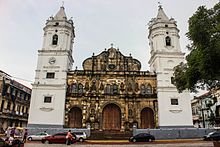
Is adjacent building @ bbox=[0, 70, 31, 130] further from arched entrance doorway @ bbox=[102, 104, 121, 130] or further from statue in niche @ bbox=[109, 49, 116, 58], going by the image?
statue in niche @ bbox=[109, 49, 116, 58]

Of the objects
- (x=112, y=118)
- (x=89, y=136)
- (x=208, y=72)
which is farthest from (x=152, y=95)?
(x=208, y=72)

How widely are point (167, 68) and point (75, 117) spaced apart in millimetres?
15833

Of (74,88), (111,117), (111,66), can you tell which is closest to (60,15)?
(111,66)

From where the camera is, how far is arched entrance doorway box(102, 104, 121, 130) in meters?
30.8

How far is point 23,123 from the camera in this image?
4328 cm

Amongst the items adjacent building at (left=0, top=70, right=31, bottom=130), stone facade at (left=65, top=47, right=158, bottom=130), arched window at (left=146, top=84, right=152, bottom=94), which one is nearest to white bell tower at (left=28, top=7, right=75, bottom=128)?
stone facade at (left=65, top=47, right=158, bottom=130)

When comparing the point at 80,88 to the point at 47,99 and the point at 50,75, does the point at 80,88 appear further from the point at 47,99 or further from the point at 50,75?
the point at 47,99

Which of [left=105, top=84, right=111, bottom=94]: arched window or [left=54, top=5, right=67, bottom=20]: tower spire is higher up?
[left=54, top=5, right=67, bottom=20]: tower spire

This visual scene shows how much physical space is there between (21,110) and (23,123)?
357cm

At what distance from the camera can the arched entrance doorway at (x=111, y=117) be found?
3076cm

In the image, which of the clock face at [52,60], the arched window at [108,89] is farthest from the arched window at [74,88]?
→ the clock face at [52,60]

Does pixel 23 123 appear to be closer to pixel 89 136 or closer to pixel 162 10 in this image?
pixel 89 136

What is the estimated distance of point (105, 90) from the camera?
32.3m

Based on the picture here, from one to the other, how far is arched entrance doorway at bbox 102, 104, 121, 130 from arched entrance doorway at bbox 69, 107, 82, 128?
11.6ft
